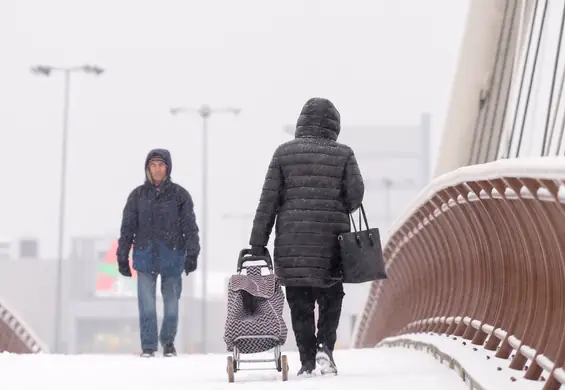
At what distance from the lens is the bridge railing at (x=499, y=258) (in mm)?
6316

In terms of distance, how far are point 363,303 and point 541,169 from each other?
66.3ft

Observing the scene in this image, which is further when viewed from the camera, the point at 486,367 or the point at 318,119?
the point at 318,119

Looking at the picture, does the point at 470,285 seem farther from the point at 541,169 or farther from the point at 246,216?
the point at 246,216

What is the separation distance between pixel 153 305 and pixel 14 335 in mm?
11011

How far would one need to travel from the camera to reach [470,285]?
1037 cm

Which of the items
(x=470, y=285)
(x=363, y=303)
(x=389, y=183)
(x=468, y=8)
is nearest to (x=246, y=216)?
(x=389, y=183)

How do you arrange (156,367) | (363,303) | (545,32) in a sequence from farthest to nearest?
(363,303) < (545,32) < (156,367)

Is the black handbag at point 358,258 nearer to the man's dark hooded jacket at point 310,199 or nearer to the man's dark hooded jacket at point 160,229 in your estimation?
the man's dark hooded jacket at point 310,199

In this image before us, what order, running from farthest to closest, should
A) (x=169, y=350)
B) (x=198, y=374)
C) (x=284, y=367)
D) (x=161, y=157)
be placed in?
1. (x=169, y=350)
2. (x=161, y=157)
3. (x=198, y=374)
4. (x=284, y=367)

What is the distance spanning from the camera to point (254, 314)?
27.9ft

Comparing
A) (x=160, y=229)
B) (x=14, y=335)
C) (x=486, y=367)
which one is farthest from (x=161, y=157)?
(x=14, y=335)

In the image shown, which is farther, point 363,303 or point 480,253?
point 363,303

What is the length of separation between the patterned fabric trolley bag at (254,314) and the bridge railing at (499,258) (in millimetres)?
1262

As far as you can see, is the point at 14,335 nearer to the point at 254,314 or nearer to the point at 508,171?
the point at 254,314
